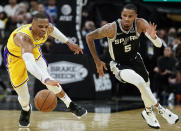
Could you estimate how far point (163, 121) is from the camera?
813 cm

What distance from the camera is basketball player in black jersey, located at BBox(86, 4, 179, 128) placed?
7.02 m

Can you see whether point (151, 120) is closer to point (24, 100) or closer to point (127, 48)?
point (127, 48)

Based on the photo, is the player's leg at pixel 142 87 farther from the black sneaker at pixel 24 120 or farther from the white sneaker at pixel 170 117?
the black sneaker at pixel 24 120

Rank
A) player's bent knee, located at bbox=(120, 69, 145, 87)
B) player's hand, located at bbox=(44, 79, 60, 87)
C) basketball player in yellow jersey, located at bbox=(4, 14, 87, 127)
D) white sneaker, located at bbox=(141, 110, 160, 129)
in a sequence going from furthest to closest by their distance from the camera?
white sneaker, located at bbox=(141, 110, 160, 129) → player's bent knee, located at bbox=(120, 69, 145, 87) → basketball player in yellow jersey, located at bbox=(4, 14, 87, 127) → player's hand, located at bbox=(44, 79, 60, 87)

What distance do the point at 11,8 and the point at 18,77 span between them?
25.4ft

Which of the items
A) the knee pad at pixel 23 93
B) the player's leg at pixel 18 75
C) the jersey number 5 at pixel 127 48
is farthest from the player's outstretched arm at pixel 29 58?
the jersey number 5 at pixel 127 48

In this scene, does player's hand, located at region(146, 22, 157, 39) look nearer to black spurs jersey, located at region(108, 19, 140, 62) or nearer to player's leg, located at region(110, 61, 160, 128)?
black spurs jersey, located at region(108, 19, 140, 62)

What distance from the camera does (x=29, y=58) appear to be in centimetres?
616

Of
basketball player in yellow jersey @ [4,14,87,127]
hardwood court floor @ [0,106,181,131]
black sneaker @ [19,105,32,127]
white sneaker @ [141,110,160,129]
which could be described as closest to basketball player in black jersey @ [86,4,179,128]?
white sneaker @ [141,110,160,129]

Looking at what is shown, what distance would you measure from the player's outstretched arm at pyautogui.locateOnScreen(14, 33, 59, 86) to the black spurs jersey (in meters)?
1.54

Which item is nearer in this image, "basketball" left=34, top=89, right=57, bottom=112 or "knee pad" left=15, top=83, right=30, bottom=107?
"basketball" left=34, top=89, right=57, bottom=112

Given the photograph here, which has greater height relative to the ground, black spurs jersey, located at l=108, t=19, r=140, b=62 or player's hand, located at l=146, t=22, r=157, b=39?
player's hand, located at l=146, t=22, r=157, b=39

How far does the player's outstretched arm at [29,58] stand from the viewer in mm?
5828

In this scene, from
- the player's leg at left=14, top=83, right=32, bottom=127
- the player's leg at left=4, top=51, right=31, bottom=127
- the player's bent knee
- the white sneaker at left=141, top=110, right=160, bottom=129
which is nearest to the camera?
the player's bent knee
